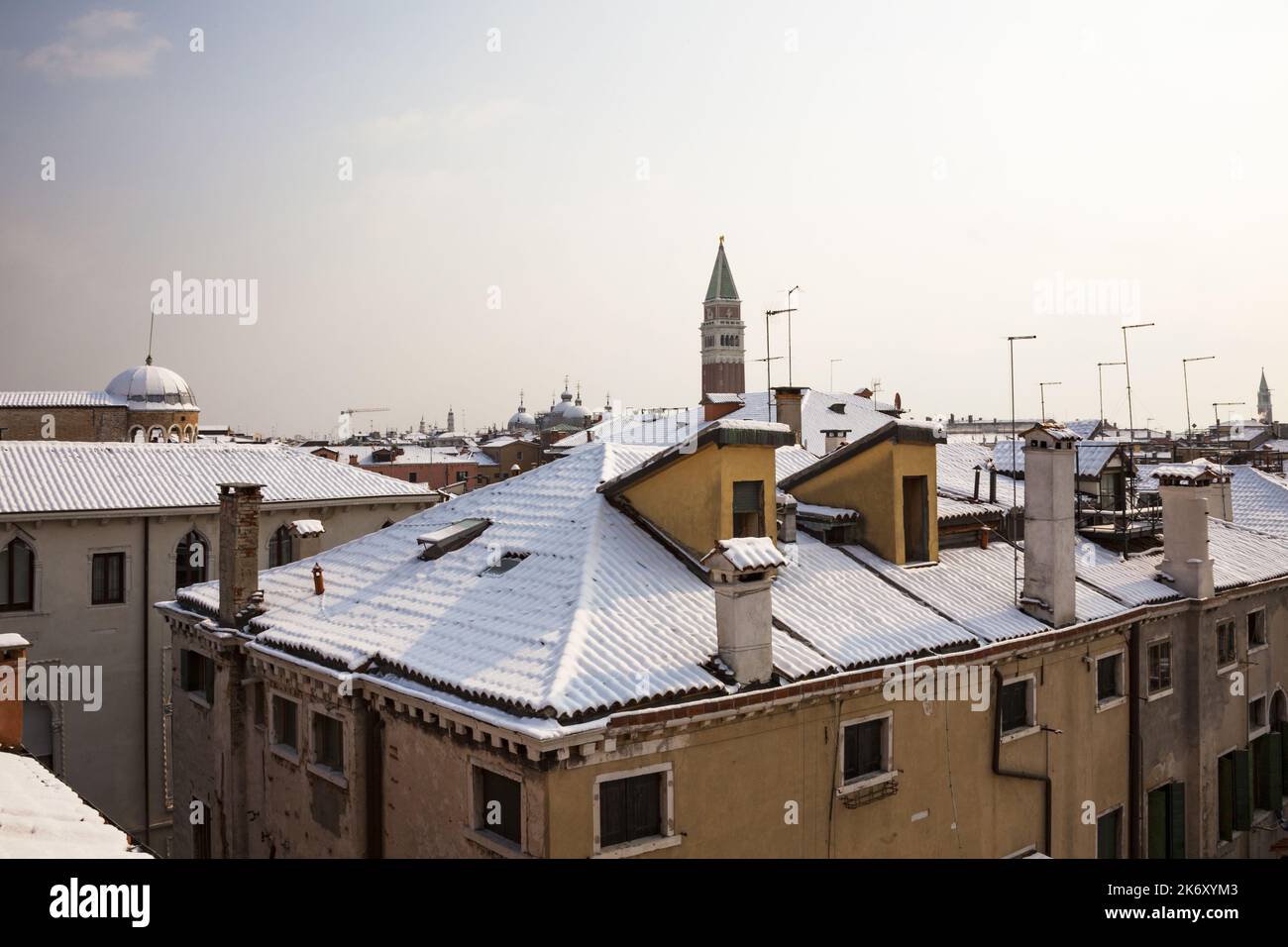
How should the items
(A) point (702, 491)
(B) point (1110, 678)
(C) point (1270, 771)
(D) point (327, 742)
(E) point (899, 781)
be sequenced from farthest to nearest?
(C) point (1270, 771), (B) point (1110, 678), (A) point (702, 491), (D) point (327, 742), (E) point (899, 781)

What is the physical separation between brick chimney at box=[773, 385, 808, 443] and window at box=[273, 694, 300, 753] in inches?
470

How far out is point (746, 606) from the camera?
9203mm

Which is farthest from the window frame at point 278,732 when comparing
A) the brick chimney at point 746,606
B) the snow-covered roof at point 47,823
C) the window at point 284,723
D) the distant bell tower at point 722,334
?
the distant bell tower at point 722,334

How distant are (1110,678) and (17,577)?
19.9 metres

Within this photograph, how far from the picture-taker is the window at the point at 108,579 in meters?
19.2

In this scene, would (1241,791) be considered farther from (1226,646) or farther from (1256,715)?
(1226,646)

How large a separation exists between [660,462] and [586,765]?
4.65 meters

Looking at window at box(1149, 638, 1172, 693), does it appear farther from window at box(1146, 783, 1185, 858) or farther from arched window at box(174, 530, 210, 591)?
arched window at box(174, 530, 210, 591)

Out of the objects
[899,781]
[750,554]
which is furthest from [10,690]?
[899,781]

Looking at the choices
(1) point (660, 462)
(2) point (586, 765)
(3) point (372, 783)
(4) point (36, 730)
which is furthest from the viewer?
(4) point (36, 730)

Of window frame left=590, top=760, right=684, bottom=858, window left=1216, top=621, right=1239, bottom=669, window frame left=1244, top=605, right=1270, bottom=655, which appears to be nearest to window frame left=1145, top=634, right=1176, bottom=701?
window left=1216, top=621, right=1239, bottom=669
